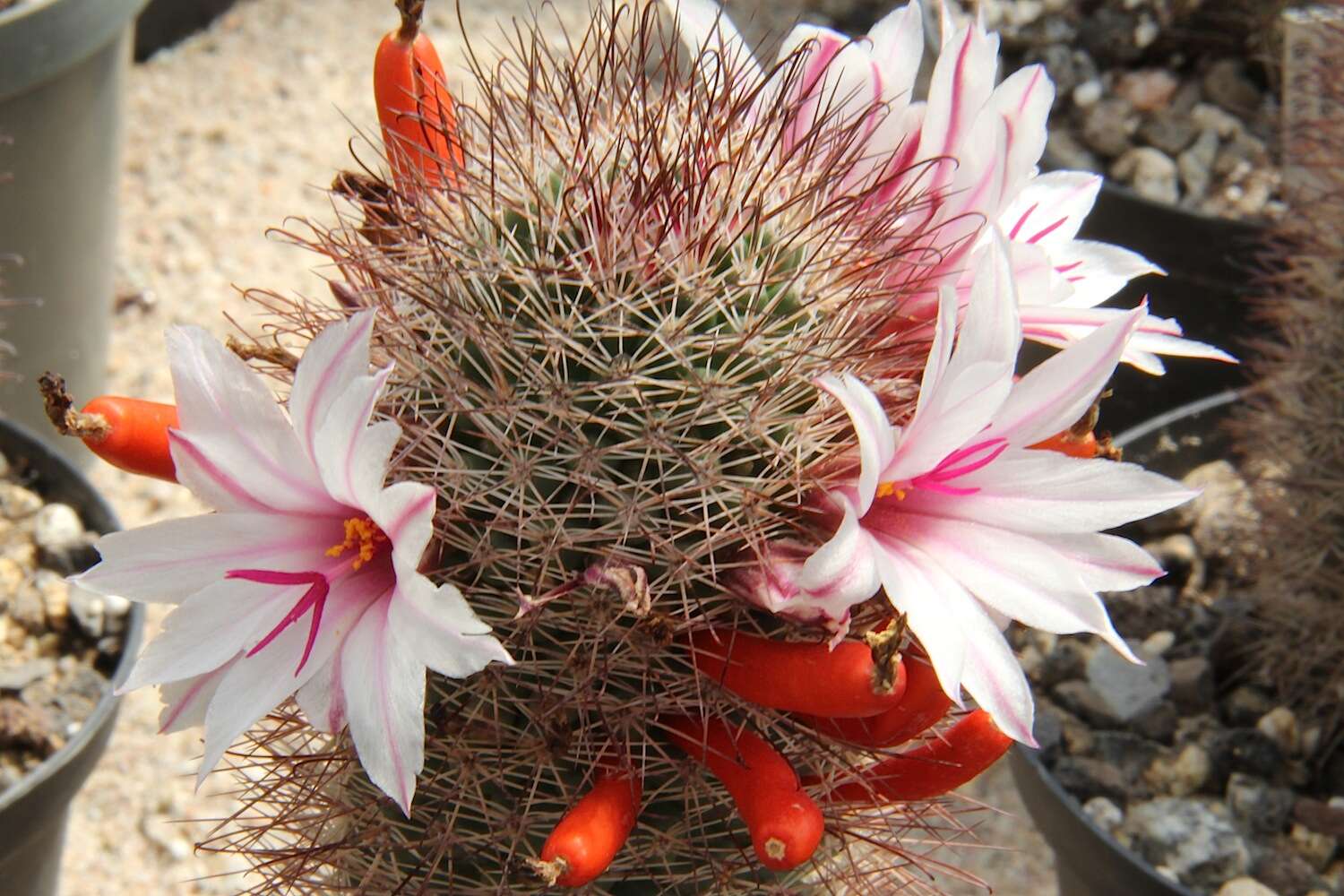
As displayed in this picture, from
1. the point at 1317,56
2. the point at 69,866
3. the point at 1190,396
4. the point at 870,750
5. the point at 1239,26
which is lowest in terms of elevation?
the point at 1190,396

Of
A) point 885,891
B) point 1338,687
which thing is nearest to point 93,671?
point 885,891

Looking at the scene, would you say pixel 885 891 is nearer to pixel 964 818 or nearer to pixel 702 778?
pixel 702 778

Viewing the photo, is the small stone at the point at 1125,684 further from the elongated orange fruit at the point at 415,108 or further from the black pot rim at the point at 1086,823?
the elongated orange fruit at the point at 415,108

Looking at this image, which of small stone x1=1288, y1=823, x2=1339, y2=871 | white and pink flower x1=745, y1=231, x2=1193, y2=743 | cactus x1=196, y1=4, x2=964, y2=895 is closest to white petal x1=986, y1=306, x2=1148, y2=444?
white and pink flower x1=745, y1=231, x2=1193, y2=743

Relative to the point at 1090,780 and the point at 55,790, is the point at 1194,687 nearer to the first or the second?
the point at 1090,780

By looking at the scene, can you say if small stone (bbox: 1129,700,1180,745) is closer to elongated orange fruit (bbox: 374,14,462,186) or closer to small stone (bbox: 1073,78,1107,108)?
elongated orange fruit (bbox: 374,14,462,186)

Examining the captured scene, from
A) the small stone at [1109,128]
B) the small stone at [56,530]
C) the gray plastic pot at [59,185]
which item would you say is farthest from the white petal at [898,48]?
the small stone at [1109,128]
